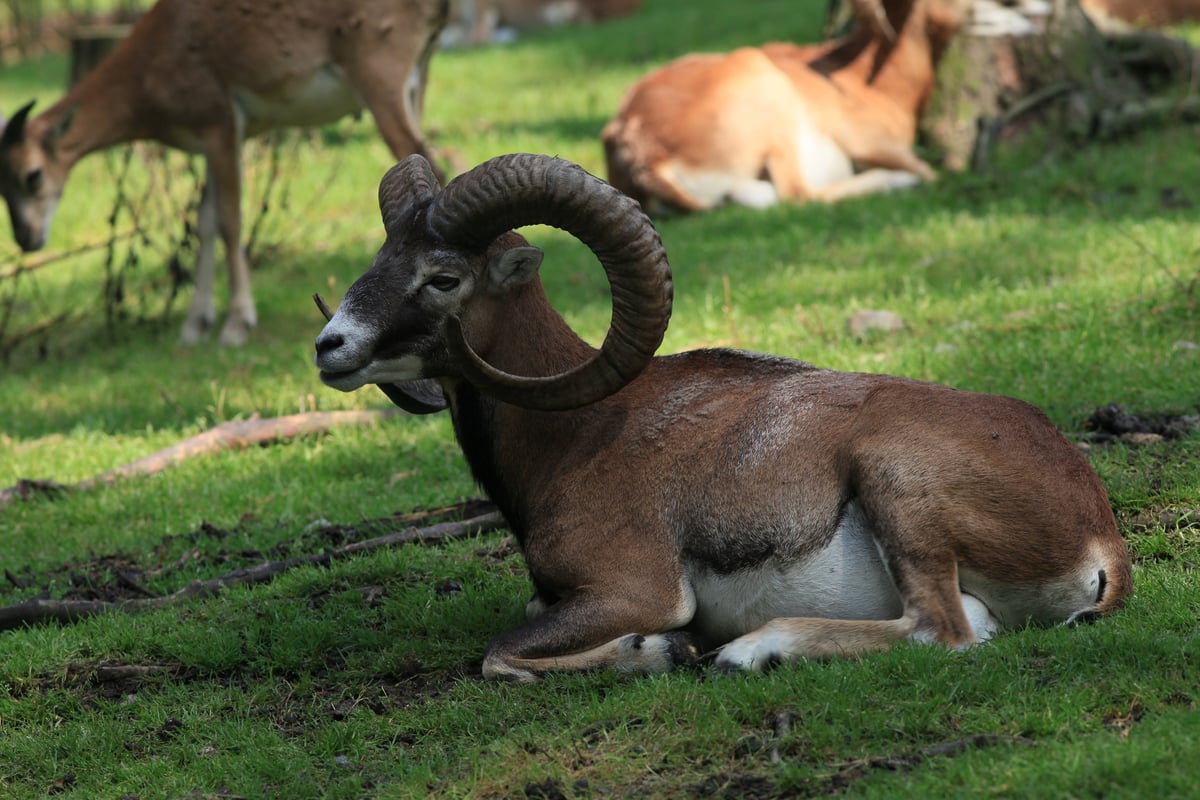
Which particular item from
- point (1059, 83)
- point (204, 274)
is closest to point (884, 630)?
point (204, 274)

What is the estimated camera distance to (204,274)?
46.5ft

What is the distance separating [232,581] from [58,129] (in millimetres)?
7602

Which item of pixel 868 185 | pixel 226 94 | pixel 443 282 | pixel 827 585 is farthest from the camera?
pixel 868 185

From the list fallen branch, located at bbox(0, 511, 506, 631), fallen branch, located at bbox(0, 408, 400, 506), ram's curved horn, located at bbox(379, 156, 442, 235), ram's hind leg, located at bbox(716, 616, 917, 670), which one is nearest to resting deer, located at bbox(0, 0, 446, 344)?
fallen branch, located at bbox(0, 408, 400, 506)

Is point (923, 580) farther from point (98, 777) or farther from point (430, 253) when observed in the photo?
point (98, 777)

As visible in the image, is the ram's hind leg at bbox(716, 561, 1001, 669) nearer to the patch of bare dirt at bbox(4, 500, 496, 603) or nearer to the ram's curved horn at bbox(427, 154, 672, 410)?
the ram's curved horn at bbox(427, 154, 672, 410)

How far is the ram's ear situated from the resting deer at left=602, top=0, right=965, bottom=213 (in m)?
9.09

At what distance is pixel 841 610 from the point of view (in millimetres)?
6055

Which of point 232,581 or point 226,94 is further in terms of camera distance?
point 226,94

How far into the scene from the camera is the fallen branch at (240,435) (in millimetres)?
10273

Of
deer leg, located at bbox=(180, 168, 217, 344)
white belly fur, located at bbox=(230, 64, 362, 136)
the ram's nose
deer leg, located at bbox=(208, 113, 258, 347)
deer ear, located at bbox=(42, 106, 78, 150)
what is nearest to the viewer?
the ram's nose

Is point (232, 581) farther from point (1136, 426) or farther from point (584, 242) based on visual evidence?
point (1136, 426)

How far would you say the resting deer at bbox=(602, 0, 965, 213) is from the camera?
15320mm

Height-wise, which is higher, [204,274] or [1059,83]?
[1059,83]
